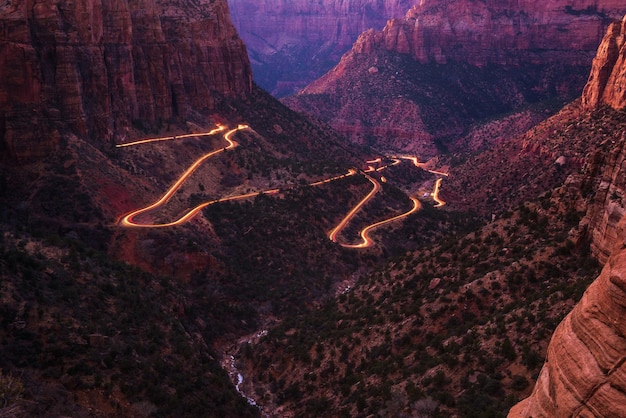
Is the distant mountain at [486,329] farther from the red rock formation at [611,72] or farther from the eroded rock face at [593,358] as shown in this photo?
the red rock formation at [611,72]

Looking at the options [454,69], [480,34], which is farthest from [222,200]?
[480,34]

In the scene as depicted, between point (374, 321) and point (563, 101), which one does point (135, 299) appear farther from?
point (563, 101)

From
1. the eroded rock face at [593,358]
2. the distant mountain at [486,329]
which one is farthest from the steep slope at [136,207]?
the eroded rock face at [593,358]

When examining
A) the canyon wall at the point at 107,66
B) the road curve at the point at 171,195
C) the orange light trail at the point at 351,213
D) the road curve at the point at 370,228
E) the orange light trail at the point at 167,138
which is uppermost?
the canyon wall at the point at 107,66

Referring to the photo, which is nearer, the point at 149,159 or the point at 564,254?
the point at 564,254

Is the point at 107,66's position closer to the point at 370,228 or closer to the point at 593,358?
the point at 370,228

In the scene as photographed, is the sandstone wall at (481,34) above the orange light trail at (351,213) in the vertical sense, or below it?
above

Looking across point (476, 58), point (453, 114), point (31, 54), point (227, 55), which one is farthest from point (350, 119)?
point (31, 54)

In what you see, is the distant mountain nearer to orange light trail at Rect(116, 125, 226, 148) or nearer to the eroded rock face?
the eroded rock face

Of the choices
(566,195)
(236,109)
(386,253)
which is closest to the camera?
(566,195)
